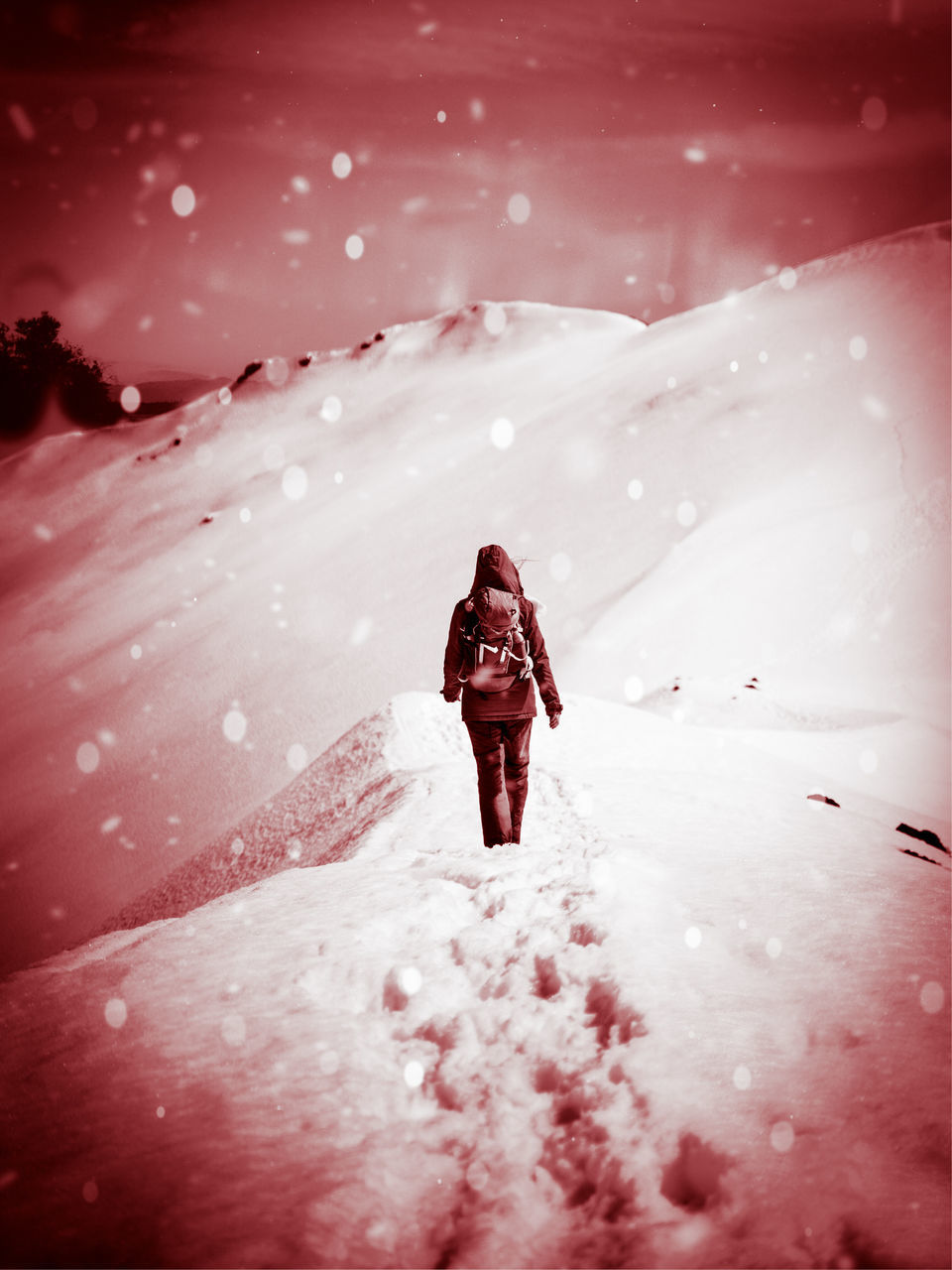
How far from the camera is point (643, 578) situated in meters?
10.9

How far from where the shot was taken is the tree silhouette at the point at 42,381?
3928cm

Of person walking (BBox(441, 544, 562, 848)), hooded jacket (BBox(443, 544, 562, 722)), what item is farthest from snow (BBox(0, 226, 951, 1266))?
hooded jacket (BBox(443, 544, 562, 722))

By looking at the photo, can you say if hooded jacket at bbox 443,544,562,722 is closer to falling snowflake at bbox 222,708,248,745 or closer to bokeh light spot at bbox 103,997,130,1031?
bokeh light spot at bbox 103,997,130,1031

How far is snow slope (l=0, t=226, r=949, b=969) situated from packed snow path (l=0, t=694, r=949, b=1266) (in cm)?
376

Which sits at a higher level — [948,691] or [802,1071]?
[802,1071]

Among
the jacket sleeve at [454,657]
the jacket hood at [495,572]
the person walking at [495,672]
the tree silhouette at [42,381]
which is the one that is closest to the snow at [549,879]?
the person walking at [495,672]

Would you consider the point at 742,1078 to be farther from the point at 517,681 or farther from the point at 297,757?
the point at 297,757

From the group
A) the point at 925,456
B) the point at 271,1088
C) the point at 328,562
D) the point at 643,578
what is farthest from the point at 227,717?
the point at 925,456

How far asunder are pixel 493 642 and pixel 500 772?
2.13 feet

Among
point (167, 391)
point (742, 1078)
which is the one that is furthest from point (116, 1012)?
point (167, 391)

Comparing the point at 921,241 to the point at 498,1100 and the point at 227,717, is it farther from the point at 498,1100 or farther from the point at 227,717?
the point at 498,1100

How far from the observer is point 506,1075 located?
1.72m

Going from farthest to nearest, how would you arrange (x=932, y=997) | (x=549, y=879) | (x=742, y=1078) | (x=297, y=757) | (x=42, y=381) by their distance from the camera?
A: (x=42, y=381) → (x=297, y=757) → (x=549, y=879) → (x=932, y=997) → (x=742, y=1078)

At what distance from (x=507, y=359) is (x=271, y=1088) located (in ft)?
101
